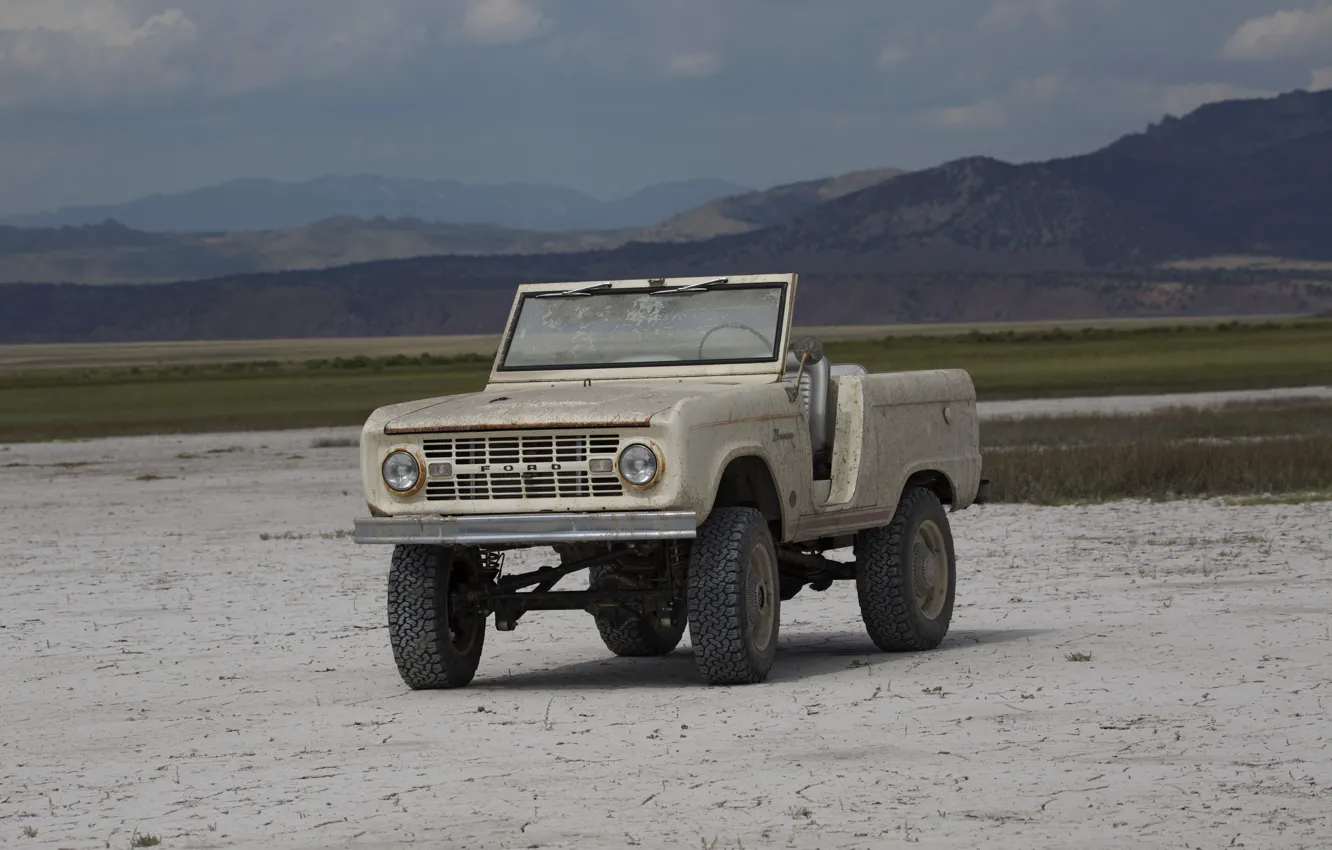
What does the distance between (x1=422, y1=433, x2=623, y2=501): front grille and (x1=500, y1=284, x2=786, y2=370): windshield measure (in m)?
1.76

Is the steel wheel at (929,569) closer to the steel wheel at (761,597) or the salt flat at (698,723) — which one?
the salt flat at (698,723)

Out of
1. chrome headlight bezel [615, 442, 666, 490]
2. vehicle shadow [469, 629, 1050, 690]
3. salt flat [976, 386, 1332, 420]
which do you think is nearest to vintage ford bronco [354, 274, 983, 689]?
chrome headlight bezel [615, 442, 666, 490]

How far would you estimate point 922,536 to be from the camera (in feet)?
47.1

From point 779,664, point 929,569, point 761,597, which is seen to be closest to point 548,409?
point 761,597

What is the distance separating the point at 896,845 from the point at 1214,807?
4.54ft

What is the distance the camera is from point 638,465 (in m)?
11.6

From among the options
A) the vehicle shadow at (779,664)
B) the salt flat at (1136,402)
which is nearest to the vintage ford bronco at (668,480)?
the vehicle shadow at (779,664)

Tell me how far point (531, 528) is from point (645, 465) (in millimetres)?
675

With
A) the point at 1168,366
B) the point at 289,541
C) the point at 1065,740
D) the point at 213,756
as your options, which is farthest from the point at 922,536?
the point at 1168,366

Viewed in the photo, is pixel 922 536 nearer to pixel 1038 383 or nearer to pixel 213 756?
pixel 213 756

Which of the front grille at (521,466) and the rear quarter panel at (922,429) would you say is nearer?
the front grille at (521,466)

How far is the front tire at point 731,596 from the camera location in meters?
11.9

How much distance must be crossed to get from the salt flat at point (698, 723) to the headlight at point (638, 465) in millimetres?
1211

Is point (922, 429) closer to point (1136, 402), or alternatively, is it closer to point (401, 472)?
point (401, 472)
